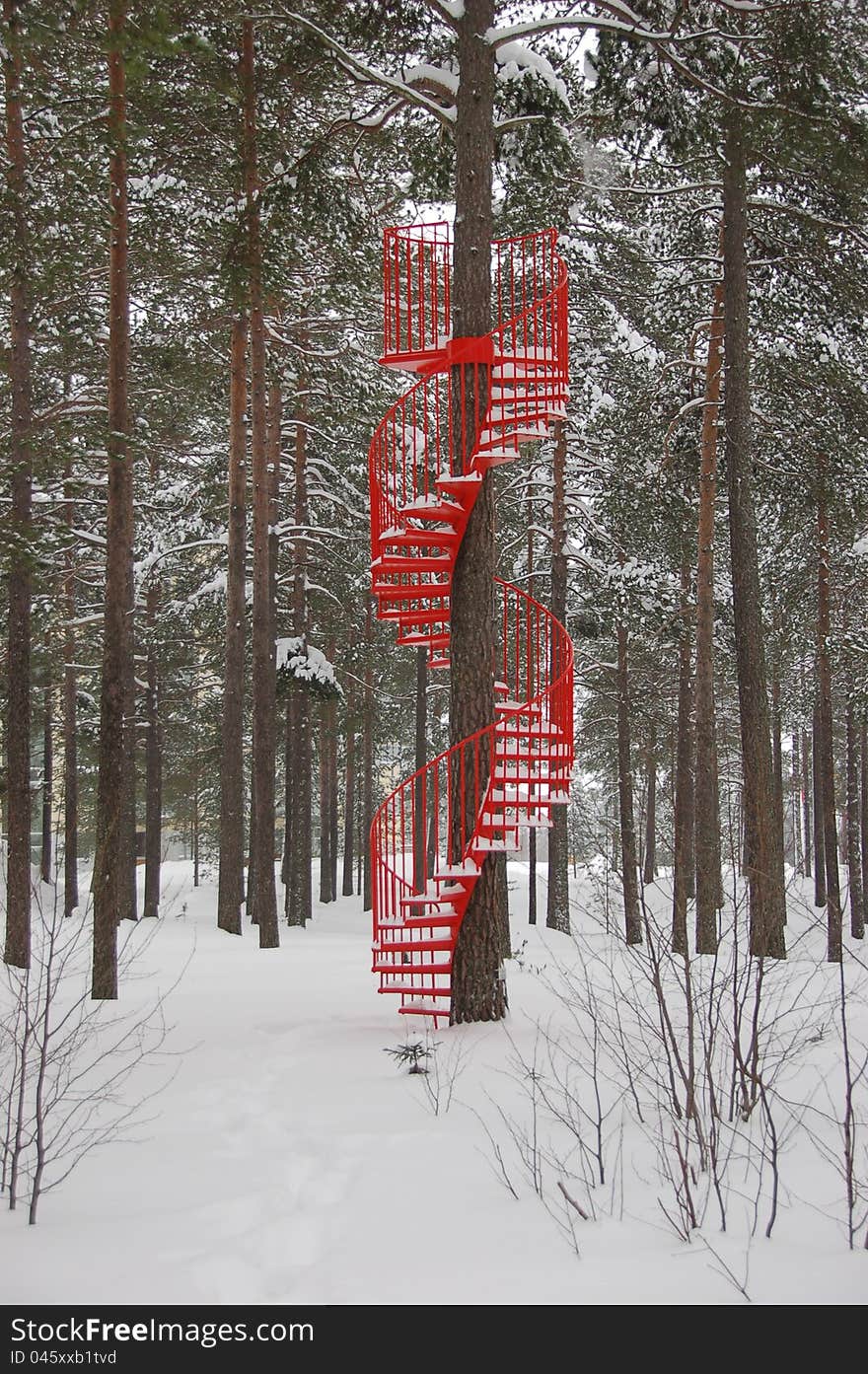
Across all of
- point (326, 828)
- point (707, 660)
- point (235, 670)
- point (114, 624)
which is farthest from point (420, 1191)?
point (326, 828)

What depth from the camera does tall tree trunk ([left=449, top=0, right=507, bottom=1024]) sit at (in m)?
7.25

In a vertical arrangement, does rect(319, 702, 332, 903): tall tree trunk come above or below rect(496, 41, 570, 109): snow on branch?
below

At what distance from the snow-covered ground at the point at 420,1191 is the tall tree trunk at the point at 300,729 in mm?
9384

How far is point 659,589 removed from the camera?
14.8m

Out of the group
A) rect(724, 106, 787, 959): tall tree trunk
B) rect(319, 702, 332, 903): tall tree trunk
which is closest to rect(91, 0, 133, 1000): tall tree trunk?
rect(724, 106, 787, 959): tall tree trunk

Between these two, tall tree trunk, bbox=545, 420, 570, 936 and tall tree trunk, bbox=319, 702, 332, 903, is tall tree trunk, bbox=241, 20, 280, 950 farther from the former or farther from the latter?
tall tree trunk, bbox=319, 702, 332, 903

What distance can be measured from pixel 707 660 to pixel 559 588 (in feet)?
11.6

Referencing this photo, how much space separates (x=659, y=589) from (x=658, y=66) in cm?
796

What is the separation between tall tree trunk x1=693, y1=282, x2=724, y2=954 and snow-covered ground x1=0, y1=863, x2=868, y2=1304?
16.2 feet

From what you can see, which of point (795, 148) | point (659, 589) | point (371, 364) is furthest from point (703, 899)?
point (371, 364)

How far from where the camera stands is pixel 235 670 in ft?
45.9

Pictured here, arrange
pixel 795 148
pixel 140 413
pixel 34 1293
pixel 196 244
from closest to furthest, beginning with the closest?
pixel 34 1293 < pixel 795 148 < pixel 196 244 < pixel 140 413
